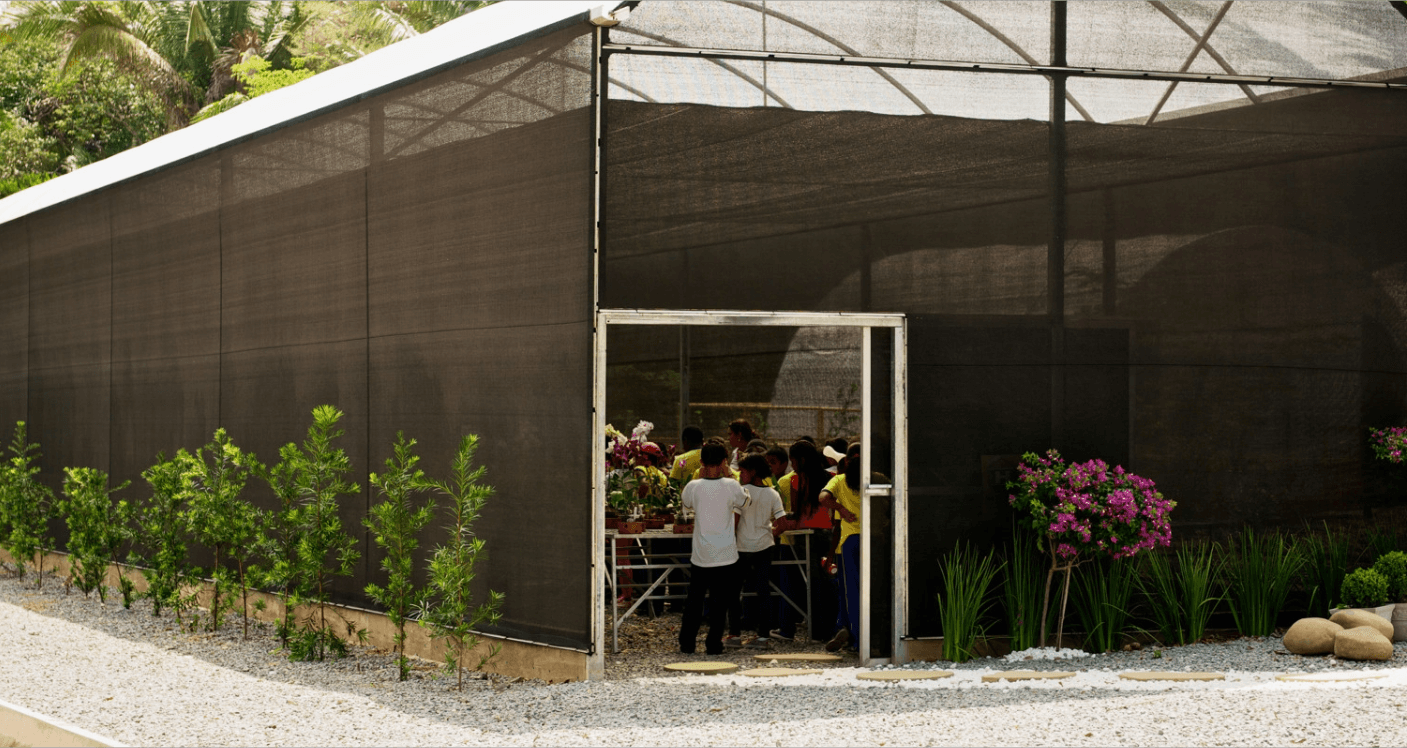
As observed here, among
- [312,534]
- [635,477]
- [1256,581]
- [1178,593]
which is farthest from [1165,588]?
[312,534]

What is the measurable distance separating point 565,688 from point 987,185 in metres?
4.30

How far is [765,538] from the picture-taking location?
957 cm

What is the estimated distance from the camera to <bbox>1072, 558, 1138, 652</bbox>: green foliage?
845cm

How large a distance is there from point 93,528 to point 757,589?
20.4 feet

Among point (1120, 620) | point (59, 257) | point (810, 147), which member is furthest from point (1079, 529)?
point (59, 257)

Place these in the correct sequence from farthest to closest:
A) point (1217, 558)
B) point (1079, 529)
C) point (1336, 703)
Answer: point (1217, 558)
point (1079, 529)
point (1336, 703)

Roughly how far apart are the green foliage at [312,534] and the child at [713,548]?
90.7 inches

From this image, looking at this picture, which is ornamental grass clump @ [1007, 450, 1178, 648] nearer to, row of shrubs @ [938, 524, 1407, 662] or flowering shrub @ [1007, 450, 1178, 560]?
flowering shrub @ [1007, 450, 1178, 560]

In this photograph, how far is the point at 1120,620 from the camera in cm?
848

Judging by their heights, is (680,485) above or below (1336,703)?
above

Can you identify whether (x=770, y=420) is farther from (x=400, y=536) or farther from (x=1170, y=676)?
(x=1170, y=676)

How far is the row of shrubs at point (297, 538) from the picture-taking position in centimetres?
782

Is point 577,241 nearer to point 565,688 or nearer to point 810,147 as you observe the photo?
point 810,147

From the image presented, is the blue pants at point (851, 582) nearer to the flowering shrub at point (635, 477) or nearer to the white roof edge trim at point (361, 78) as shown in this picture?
the flowering shrub at point (635, 477)
